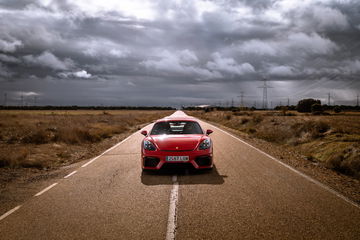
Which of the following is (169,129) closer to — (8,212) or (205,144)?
(205,144)

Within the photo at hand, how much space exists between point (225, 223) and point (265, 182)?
8.63 ft

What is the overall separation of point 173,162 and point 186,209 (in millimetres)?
2288

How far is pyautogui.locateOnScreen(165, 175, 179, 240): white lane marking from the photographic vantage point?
3.61m

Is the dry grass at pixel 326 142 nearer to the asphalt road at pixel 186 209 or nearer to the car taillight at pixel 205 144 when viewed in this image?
the asphalt road at pixel 186 209

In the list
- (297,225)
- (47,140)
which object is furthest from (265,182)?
(47,140)

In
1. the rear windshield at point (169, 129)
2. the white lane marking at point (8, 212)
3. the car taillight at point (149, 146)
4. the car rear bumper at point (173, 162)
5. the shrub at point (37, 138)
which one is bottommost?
the white lane marking at point (8, 212)

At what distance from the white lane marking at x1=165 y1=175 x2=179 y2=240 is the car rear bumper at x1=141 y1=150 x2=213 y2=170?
664 millimetres

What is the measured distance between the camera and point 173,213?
4.34 m

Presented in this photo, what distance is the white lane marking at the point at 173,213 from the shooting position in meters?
3.61

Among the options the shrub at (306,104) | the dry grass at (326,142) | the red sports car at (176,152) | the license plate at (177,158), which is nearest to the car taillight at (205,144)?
the red sports car at (176,152)

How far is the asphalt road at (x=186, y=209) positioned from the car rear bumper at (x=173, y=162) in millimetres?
262

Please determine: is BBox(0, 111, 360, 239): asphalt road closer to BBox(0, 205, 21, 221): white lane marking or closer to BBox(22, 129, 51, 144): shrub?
BBox(0, 205, 21, 221): white lane marking

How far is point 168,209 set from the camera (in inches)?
178

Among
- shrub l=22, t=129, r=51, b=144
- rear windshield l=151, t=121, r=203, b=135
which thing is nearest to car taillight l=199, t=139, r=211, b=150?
rear windshield l=151, t=121, r=203, b=135
